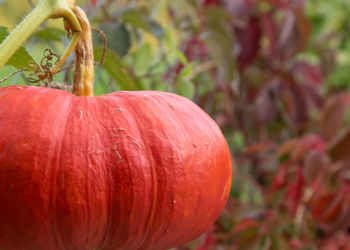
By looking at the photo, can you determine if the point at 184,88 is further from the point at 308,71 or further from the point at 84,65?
the point at 308,71

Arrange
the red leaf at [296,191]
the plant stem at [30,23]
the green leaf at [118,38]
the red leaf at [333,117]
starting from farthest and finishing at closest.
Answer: the red leaf at [333,117]
the red leaf at [296,191]
the green leaf at [118,38]
the plant stem at [30,23]

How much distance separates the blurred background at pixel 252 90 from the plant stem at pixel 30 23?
0.17 metres

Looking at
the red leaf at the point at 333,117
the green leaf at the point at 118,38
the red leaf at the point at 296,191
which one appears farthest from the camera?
the red leaf at the point at 333,117

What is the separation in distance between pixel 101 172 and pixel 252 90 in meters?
1.19

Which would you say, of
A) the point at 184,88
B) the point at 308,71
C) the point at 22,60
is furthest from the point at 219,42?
the point at 308,71

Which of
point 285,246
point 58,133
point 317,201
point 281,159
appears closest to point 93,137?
point 58,133

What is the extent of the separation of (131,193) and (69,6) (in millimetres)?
149

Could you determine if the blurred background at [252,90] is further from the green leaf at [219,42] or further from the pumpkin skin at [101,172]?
the pumpkin skin at [101,172]

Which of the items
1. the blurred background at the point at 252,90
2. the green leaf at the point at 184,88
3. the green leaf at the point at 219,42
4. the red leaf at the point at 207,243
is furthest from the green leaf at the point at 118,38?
the red leaf at the point at 207,243

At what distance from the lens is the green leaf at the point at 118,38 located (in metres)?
0.66

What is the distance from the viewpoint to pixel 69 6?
337 millimetres

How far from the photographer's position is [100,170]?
12.8 inches

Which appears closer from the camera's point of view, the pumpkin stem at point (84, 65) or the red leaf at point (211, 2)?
the pumpkin stem at point (84, 65)

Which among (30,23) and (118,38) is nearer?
(30,23)
